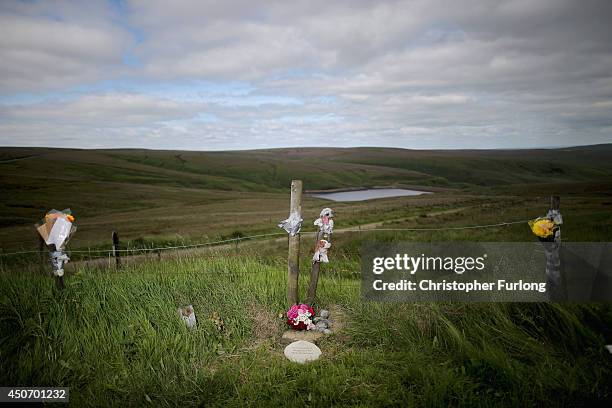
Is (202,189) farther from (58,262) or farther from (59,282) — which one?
(58,262)

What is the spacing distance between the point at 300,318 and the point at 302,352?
25.2 inches

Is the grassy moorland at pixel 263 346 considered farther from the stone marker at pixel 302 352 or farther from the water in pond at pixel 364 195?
the water in pond at pixel 364 195

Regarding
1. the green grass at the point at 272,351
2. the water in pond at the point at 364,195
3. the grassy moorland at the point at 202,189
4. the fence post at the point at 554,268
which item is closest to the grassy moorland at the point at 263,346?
the green grass at the point at 272,351

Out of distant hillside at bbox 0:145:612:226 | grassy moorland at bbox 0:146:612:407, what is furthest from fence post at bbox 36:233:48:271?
distant hillside at bbox 0:145:612:226

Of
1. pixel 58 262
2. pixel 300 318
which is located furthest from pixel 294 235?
pixel 58 262

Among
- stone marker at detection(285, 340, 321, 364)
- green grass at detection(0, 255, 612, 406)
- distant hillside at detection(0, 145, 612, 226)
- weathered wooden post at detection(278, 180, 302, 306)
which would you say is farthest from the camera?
distant hillside at detection(0, 145, 612, 226)

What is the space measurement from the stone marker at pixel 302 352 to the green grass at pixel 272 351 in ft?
0.44

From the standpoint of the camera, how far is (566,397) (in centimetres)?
373

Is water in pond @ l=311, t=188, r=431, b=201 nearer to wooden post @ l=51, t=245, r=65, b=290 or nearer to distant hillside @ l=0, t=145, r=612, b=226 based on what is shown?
distant hillside @ l=0, t=145, r=612, b=226

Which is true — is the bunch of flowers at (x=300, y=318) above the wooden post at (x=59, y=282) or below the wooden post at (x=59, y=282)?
below

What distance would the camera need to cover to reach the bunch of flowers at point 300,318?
5.38 meters

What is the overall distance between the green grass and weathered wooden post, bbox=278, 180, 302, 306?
31cm

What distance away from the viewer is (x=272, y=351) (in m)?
5.02

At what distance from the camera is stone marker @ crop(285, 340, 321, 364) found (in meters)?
4.73
